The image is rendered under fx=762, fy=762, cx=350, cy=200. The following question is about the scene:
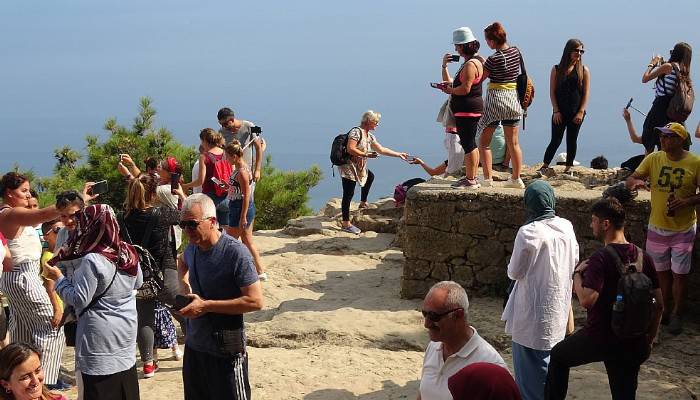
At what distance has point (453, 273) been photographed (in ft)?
26.3

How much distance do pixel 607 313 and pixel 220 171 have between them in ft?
15.4

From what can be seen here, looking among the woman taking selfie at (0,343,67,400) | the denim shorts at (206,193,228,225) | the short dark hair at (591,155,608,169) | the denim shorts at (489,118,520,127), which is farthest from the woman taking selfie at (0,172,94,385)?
the short dark hair at (591,155,608,169)

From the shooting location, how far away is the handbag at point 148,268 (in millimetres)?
5618

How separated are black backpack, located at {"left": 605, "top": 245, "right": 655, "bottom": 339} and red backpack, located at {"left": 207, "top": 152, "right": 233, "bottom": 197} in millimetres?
4687

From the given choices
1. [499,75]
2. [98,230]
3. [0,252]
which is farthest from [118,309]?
[499,75]

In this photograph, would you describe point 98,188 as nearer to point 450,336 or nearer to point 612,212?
point 450,336

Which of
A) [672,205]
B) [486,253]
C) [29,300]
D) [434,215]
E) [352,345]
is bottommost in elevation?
[352,345]

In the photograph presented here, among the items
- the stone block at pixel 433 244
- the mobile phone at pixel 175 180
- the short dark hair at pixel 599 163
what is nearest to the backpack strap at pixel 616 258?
the stone block at pixel 433 244

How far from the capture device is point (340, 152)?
10375 millimetres

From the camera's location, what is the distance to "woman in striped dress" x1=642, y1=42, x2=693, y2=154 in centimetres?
799

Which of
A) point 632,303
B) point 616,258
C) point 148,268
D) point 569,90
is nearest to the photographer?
point 632,303

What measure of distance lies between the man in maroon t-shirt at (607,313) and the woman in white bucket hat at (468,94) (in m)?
3.43

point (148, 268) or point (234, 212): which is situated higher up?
point (234, 212)

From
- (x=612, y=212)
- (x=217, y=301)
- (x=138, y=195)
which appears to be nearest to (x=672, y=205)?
(x=612, y=212)
